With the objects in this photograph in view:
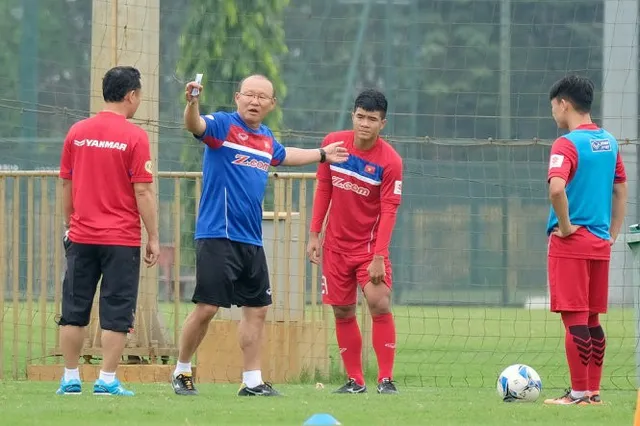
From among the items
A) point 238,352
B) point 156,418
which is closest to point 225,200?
point 156,418

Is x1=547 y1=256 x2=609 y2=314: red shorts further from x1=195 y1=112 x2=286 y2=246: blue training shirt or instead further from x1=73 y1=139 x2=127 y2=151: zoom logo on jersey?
x1=73 y1=139 x2=127 y2=151: zoom logo on jersey

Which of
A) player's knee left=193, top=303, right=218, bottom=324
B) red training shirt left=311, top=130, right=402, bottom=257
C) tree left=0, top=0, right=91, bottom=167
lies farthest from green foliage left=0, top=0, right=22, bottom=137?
player's knee left=193, top=303, right=218, bottom=324

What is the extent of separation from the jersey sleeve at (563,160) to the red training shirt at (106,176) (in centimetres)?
239

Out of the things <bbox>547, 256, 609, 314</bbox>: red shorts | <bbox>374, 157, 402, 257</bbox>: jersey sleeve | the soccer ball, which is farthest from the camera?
<bbox>374, 157, 402, 257</bbox>: jersey sleeve

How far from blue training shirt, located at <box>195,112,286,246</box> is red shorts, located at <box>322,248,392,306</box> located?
0.84 m

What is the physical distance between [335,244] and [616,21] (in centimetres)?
594

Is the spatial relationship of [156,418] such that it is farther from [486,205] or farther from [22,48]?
[22,48]

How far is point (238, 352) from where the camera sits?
36.9ft

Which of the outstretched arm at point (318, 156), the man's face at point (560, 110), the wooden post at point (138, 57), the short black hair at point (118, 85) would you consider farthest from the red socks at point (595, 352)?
the wooden post at point (138, 57)

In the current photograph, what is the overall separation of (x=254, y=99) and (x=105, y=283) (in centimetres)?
144

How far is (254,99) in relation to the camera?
866 cm

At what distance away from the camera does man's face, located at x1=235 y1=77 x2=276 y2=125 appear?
8.66 meters

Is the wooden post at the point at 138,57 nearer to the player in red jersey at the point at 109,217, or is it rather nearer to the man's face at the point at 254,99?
the player in red jersey at the point at 109,217

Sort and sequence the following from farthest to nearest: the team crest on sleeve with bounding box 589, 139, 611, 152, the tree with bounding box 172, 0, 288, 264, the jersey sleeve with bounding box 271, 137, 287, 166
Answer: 1. the tree with bounding box 172, 0, 288, 264
2. the jersey sleeve with bounding box 271, 137, 287, 166
3. the team crest on sleeve with bounding box 589, 139, 611, 152
